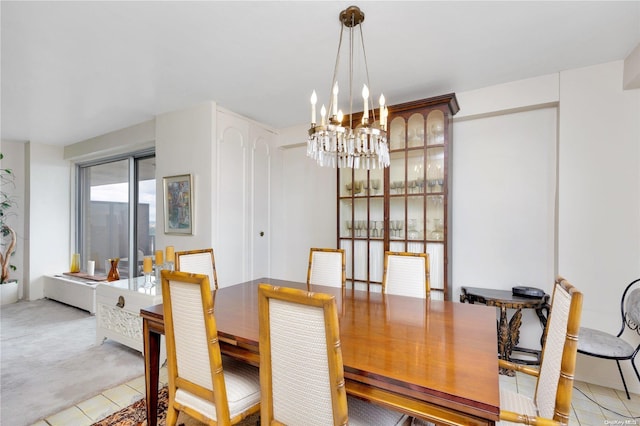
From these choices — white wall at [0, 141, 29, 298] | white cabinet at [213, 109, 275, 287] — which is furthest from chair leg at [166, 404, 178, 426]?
white wall at [0, 141, 29, 298]

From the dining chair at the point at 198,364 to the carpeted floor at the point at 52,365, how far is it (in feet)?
4.34

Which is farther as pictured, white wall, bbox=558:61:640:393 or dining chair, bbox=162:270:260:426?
white wall, bbox=558:61:640:393

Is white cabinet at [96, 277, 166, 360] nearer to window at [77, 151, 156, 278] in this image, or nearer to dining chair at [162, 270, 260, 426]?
window at [77, 151, 156, 278]

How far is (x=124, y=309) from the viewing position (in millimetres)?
2869

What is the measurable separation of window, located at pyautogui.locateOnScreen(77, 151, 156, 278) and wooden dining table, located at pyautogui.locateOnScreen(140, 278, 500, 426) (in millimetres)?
2970

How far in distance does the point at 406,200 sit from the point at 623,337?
6.46 ft

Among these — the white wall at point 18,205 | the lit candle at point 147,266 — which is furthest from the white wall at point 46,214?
the lit candle at point 147,266

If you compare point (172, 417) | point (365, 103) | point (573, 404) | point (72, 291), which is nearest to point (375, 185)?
point (365, 103)

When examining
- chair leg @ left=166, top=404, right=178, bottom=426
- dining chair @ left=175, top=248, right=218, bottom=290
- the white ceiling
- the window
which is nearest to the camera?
chair leg @ left=166, top=404, right=178, bottom=426

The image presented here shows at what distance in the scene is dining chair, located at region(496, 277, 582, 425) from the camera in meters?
1.02

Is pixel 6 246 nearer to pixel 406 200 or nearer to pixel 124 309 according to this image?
pixel 124 309

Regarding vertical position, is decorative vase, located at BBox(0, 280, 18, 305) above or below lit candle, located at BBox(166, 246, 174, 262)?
below

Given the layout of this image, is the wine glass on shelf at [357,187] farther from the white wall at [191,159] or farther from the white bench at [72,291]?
the white bench at [72,291]

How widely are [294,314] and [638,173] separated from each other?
285cm
